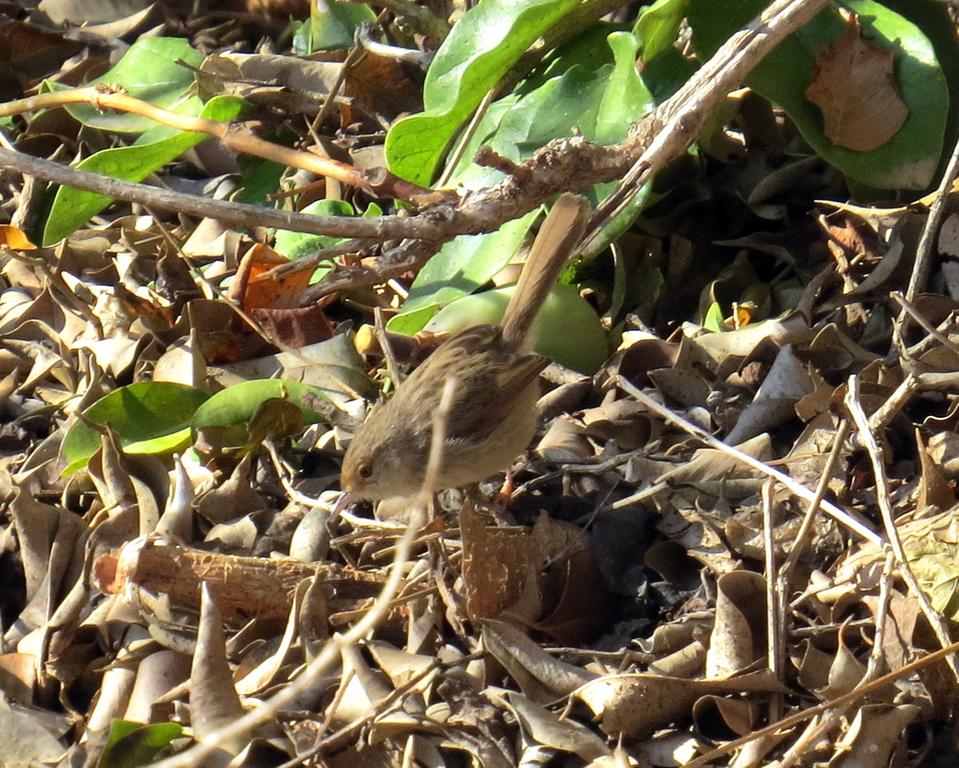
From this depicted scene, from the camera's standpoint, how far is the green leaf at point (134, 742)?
11.0ft

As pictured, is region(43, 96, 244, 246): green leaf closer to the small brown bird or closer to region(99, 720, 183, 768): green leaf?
the small brown bird

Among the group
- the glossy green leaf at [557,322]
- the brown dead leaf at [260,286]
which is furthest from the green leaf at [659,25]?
Result: the brown dead leaf at [260,286]

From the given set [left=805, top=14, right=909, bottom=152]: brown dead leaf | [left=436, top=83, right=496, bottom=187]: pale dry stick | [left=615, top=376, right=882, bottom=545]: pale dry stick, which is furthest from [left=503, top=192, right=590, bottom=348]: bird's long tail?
[left=805, top=14, right=909, bottom=152]: brown dead leaf

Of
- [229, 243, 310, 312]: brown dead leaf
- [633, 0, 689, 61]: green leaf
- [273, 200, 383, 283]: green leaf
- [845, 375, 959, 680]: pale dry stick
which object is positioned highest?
[633, 0, 689, 61]: green leaf

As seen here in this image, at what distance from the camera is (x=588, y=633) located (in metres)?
3.68

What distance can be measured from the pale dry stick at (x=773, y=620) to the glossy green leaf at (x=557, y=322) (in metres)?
1.32

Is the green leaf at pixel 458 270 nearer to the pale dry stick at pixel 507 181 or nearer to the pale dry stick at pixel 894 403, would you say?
the pale dry stick at pixel 507 181

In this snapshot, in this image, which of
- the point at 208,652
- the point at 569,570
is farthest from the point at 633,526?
the point at 208,652

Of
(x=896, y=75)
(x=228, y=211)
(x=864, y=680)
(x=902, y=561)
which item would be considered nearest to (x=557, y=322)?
(x=896, y=75)

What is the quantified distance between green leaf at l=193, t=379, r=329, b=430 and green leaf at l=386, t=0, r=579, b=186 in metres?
0.89

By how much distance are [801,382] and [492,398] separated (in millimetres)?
992

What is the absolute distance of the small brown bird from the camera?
13.7 feet

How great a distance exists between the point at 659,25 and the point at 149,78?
236 centimetres

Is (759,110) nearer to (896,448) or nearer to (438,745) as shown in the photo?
(896,448)
